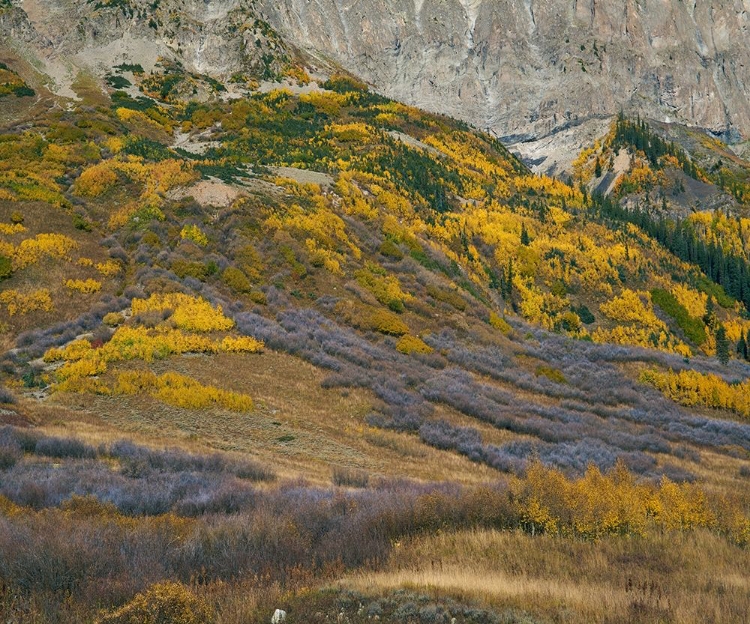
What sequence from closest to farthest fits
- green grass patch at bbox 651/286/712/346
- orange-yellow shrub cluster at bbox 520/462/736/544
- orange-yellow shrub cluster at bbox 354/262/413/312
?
orange-yellow shrub cluster at bbox 520/462/736/544
orange-yellow shrub cluster at bbox 354/262/413/312
green grass patch at bbox 651/286/712/346

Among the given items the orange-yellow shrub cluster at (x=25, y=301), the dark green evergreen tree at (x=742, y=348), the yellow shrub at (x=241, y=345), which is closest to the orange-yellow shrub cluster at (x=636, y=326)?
the dark green evergreen tree at (x=742, y=348)

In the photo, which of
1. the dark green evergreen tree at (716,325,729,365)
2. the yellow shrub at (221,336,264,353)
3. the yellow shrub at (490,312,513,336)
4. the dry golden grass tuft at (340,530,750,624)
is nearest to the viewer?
the dry golden grass tuft at (340,530,750,624)

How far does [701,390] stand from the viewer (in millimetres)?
33438

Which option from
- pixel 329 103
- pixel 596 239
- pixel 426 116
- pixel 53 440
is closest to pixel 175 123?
pixel 329 103

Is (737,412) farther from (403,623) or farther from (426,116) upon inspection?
(426,116)

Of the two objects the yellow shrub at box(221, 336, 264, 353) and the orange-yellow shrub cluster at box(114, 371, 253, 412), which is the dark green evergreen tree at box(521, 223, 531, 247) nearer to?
the yellow shrub at box(221, 336, 264, 353)

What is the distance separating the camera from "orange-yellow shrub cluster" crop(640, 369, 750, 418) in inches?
1288

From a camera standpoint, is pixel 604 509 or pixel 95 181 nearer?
pixel 604 509

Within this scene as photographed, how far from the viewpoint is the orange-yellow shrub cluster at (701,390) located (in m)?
32.7

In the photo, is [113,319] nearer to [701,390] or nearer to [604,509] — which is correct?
[604,509]

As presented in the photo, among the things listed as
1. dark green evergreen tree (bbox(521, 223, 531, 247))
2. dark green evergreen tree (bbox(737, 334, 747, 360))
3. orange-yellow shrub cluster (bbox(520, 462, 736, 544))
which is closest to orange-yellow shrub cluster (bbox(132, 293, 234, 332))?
orange-yellow shrub cluster (bbox(520, 462, 736, 544))

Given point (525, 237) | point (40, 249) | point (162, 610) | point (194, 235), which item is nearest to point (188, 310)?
point (40, 249)

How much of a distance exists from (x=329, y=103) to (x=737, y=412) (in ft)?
239

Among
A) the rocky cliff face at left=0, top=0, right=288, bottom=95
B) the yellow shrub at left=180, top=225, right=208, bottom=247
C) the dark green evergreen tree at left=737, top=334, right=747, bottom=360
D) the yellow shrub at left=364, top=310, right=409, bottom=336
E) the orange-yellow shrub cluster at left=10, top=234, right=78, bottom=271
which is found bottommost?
the dark green evergreen tree at left=737, top=334, right=747, bottom=360
